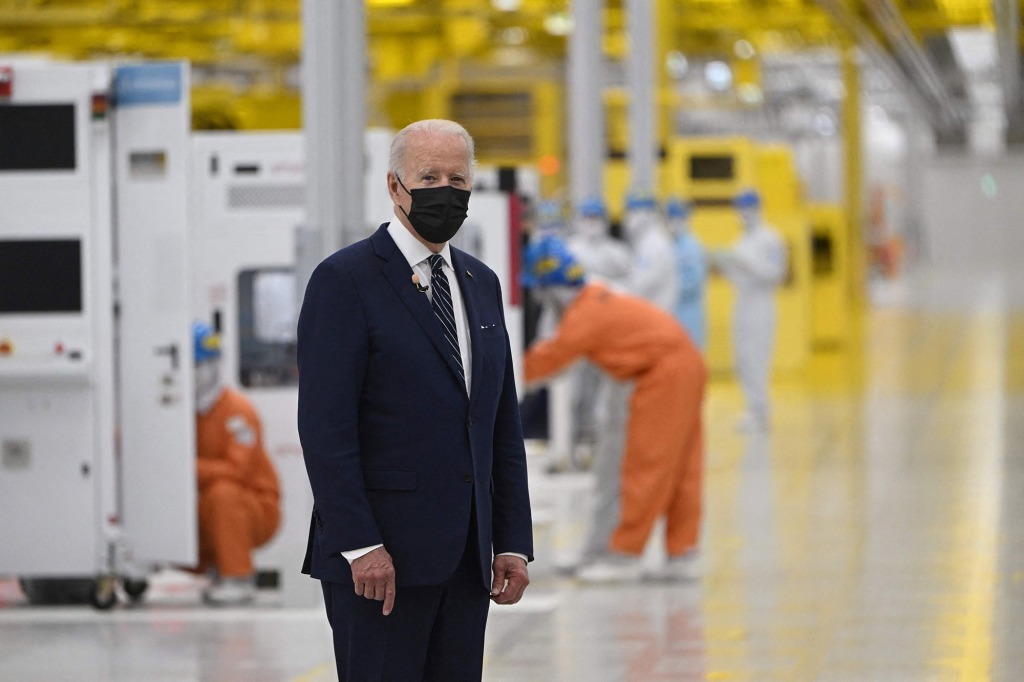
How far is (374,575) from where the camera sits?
312 centimetres

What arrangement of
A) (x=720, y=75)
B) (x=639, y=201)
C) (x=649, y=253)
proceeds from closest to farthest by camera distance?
(x=649, y=253)
(x=639, y=201)
(x=720, y=75)

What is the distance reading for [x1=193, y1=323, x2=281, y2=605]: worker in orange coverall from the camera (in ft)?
24.1

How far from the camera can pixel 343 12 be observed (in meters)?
7.36

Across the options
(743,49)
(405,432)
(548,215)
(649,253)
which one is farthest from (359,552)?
(743,49)

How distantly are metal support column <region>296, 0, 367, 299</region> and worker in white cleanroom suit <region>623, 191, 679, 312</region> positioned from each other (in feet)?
19.1

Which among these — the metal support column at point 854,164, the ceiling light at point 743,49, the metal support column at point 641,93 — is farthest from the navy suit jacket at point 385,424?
the metal support column at point 854,164

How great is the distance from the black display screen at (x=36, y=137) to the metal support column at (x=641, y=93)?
7528mm

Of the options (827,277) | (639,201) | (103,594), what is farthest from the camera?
(827,277)

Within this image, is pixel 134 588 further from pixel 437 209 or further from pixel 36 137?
pixel 437 209

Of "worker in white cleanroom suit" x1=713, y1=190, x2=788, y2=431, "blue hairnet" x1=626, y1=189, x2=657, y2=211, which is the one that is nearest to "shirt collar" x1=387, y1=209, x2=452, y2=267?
"blue hairnet" x1=626, y1=189, x2=657, y2=211

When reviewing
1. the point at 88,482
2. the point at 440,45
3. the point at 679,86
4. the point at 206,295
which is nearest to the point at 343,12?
the point at 206,295

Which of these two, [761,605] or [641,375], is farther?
[641,375]

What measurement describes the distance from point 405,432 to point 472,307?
30 cm

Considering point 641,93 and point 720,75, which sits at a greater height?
point 720,75
